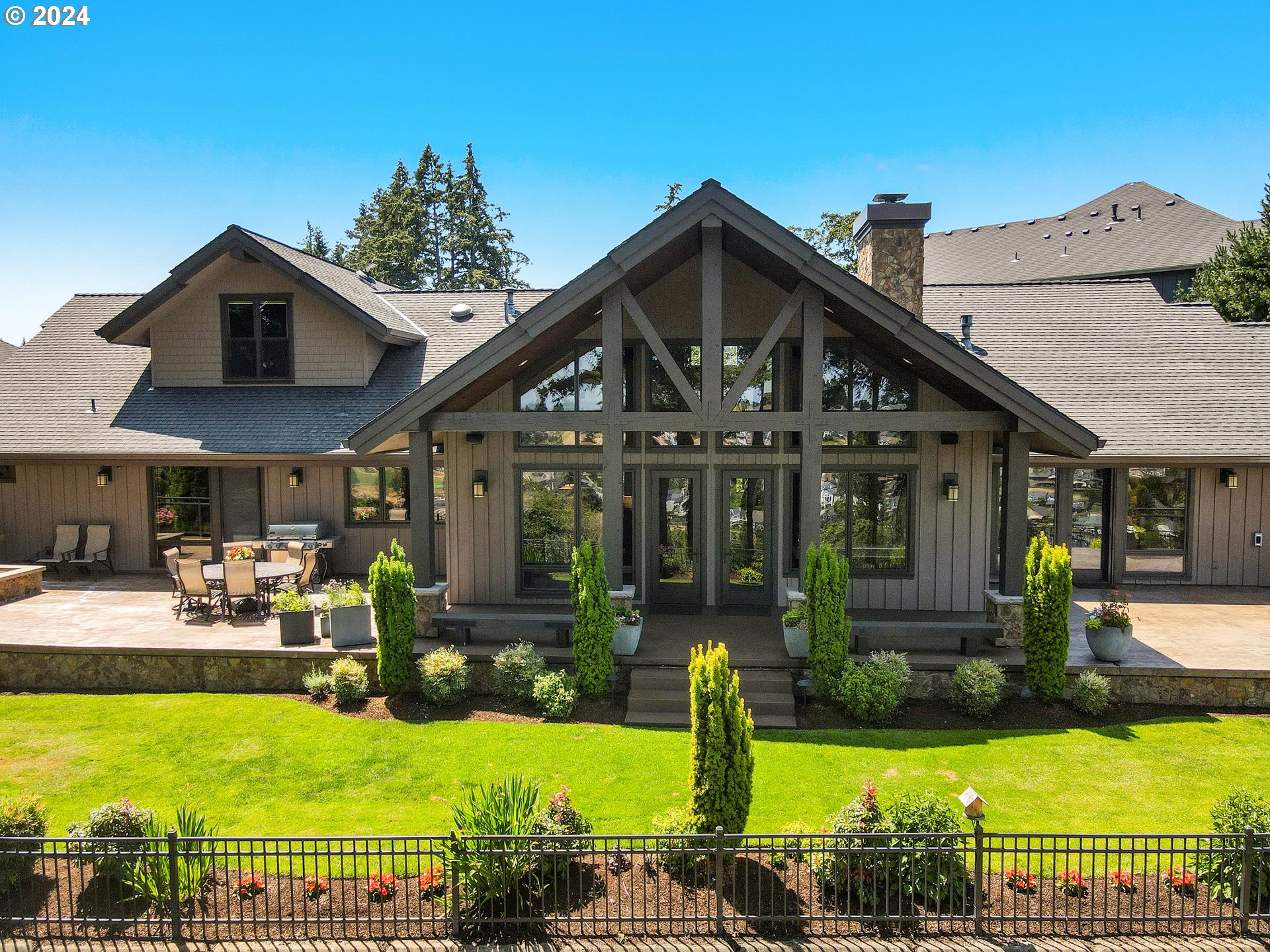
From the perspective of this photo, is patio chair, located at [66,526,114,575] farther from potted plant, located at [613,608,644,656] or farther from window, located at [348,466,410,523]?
potted plant, located at [613,608,644,656]

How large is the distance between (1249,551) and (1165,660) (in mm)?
6663

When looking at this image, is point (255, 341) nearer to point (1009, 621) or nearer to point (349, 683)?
point (349, 683)

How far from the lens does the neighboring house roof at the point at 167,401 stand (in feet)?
47.4

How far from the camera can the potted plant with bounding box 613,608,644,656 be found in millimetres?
9719

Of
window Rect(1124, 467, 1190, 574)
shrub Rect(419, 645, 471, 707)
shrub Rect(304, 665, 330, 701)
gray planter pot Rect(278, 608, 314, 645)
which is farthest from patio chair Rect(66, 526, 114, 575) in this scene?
window Rect(1124, 467, 1190, 574)

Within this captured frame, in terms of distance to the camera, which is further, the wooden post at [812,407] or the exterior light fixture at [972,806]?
the wooden post at [812,407]

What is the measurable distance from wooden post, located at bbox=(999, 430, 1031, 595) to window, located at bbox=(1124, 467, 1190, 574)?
6178 millimetres

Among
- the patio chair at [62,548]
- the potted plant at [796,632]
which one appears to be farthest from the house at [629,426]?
the potted plant at [796,632]

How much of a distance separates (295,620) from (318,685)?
3.54 feet

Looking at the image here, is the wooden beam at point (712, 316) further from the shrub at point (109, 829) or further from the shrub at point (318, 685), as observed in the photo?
the shrub at point (109, 829)

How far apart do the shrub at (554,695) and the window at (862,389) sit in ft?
17.5

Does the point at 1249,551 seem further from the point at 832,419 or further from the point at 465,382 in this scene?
the point at 465,382

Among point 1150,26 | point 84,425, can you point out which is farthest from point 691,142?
point 84,425

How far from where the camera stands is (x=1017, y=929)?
5.39 metres
